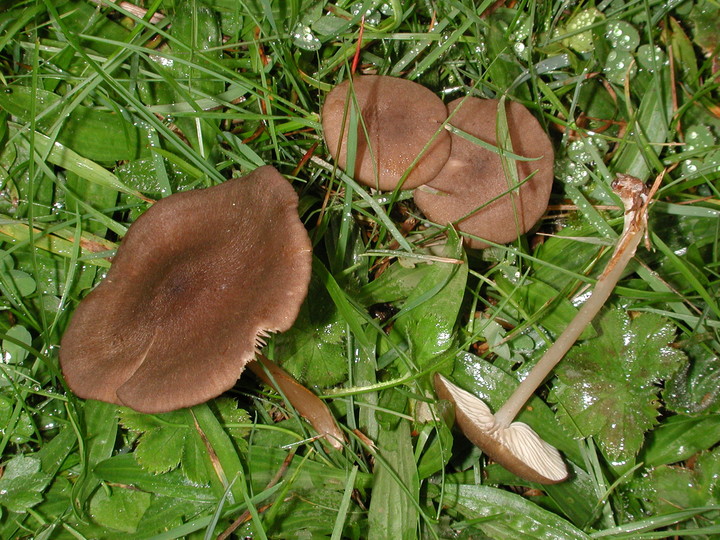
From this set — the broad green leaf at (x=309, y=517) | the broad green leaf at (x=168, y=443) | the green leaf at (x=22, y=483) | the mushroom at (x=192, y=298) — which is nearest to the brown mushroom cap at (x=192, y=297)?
the mushroom at (x=192, y=298)

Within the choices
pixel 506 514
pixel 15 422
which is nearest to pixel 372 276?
pixel 506 514

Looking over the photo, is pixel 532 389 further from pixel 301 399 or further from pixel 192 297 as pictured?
pixel 192 297

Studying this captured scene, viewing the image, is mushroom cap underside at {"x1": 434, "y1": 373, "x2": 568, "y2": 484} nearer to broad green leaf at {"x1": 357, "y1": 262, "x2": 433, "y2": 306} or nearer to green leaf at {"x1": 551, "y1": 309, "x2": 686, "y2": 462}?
green leaf at {"x1": 551, "y1": 309, "x2": 686, "y2": 462}

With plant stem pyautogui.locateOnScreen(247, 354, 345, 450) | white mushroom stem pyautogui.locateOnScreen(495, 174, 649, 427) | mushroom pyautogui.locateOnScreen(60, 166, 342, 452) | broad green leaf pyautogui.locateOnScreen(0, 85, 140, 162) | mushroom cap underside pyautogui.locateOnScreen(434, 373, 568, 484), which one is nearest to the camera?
mushroom pyautogui.locateOnScreen(60, 166, 342, 452)

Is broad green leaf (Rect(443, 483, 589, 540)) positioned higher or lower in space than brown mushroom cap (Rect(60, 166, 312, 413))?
lower

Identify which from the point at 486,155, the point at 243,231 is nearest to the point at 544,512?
the point at 486,155

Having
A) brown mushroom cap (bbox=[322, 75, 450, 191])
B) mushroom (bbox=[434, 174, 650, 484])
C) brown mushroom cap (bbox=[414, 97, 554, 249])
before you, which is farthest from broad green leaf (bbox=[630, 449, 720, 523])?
brown mushroom cap (bbox=[322, 75, 450, 191])
